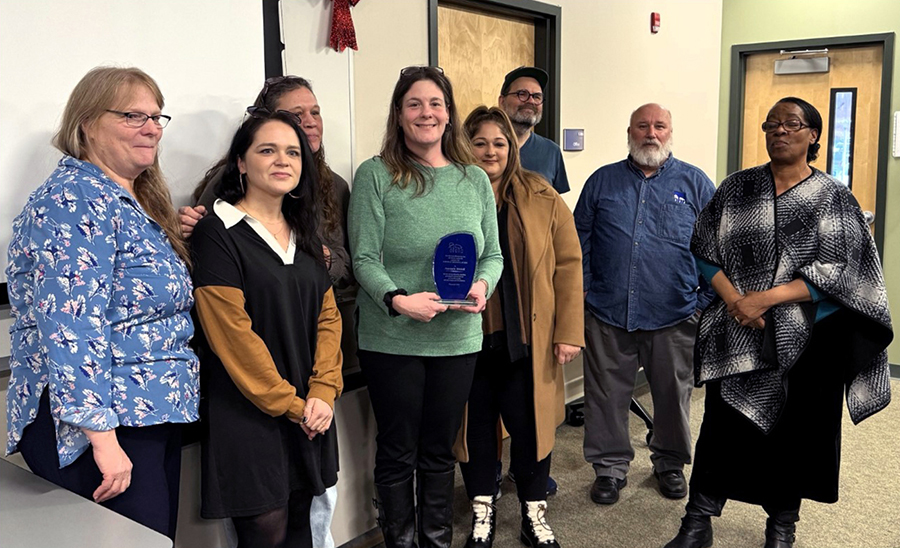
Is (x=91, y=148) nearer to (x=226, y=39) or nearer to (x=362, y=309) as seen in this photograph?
(x=226, y=39)

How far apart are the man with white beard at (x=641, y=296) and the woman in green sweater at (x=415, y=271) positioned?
0.82m

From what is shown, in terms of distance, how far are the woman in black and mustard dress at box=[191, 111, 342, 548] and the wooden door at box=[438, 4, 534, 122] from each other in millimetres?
1555

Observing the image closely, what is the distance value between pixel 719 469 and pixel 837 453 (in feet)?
1.12

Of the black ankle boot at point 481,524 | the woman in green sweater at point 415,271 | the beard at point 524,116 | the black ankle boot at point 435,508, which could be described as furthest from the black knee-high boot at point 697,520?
Result: the beard at point 524,116

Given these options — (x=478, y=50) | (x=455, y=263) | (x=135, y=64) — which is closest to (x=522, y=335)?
(x=455, y=263)

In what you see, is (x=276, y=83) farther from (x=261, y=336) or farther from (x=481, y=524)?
(x=481, y=524)

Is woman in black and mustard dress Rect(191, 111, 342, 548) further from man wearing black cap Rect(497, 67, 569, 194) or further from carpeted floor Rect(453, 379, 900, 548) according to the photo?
man wearing black cap Rect(497, 67, 569, 194)

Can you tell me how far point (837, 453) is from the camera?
2305mm

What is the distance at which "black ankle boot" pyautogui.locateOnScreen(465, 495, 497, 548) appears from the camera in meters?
2.46

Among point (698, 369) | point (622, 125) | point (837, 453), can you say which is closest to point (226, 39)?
point (698, 369)

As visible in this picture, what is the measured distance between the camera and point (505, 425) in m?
2.46

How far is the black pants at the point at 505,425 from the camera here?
240 cm

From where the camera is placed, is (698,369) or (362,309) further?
(698,369)

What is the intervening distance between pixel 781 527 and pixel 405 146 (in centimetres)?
166
